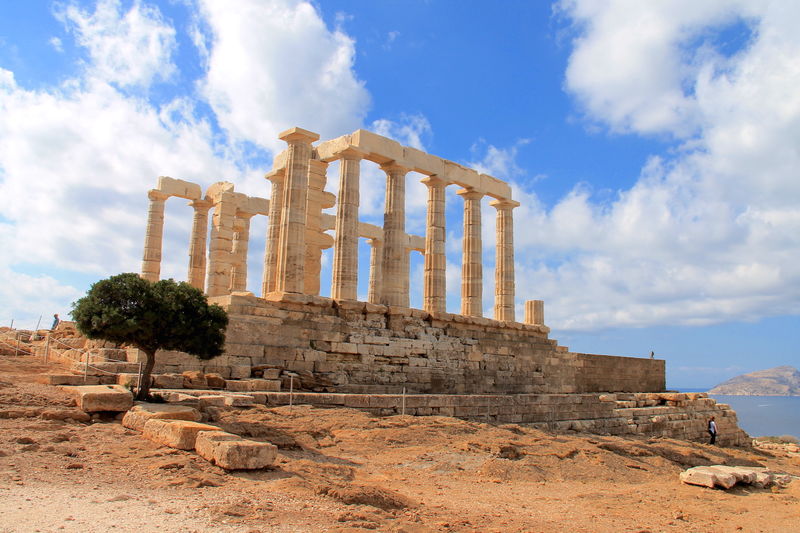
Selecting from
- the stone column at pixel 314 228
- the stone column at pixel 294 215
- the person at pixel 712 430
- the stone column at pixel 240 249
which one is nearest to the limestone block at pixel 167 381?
the stone column at pixel 294 215

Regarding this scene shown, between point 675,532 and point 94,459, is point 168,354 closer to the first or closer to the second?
point 94,459

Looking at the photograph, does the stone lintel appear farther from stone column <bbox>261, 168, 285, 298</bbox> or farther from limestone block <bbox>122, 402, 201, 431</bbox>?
limestone block <bbox>122, 402, 201, 431</bbox>

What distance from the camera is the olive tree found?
487 inches

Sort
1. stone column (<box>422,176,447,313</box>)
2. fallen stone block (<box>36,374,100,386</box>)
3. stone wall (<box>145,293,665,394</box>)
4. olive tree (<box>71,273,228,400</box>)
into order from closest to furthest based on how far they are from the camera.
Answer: olive tree (<box>71,273,228,400</box>)
fallen stone block (<box>36,374,100,386</box>)
stone wall (<box>145,293,665,394</box>)
stone column (<box>422,176,447,313</box>)

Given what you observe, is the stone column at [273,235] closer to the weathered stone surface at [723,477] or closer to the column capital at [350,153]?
the column capital at [350,153]

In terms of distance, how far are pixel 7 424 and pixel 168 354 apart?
6.62 meters

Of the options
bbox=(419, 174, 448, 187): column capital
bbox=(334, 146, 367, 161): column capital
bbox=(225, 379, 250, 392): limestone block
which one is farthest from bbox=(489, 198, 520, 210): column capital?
bbox=(225, 379, 250, 392): limestone block

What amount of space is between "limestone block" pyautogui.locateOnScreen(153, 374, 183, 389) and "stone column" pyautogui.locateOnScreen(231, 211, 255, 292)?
14.4 metres

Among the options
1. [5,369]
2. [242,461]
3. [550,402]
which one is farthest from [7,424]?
[550,402]

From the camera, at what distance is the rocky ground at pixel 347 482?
6.88m

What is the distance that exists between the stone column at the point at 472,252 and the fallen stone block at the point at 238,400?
14456 mm

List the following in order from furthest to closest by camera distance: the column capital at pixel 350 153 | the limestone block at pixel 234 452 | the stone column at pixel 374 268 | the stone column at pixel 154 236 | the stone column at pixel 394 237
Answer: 1. the stone column at pixel 374 268
2. the stone column at pixel 154 236
3. the stone column at pixel 394 237
4. the column capital at pixel 350 153
5. the limestone block at pixel 234 452

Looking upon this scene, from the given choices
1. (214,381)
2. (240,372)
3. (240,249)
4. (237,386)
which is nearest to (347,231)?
(240,372)

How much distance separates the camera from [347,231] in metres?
22.1
